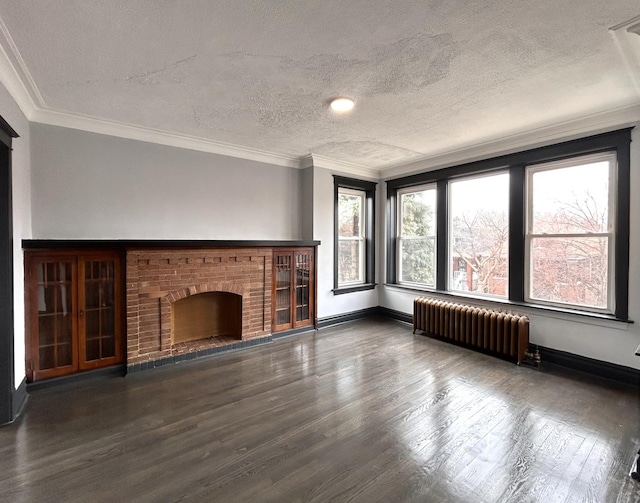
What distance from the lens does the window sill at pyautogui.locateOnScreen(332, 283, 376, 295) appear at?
17.9 ft

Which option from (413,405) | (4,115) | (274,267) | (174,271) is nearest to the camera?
(4,115)

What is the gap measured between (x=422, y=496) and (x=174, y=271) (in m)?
3.29

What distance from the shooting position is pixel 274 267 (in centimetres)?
472

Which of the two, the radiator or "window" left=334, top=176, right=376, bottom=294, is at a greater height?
"window" left=334, top=176, right=376, bottom=294

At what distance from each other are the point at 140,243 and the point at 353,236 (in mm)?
3489

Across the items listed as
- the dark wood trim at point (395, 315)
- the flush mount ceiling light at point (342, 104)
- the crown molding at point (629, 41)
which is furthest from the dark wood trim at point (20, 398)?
the crown molding at point (629, 41)

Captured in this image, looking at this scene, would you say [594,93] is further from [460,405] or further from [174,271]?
[174,271]

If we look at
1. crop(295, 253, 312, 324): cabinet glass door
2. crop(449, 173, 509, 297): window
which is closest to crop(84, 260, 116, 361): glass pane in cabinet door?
crop(295, 253, 312, 324): cabinet glass door

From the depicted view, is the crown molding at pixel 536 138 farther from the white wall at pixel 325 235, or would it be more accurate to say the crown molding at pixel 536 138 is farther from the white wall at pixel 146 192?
the white wall at pixel 146 192

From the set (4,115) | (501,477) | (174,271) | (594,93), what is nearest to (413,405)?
(501,477)

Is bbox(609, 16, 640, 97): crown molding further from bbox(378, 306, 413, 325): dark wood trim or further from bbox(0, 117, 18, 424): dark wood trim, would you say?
bbox(0, 117, 18, 424): dark wood trim

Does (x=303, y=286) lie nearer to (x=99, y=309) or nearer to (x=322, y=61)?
(x=99, y=309)

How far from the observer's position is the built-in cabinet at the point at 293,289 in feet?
15.6

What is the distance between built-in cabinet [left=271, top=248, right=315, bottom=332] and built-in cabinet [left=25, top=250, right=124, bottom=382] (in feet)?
6.60
